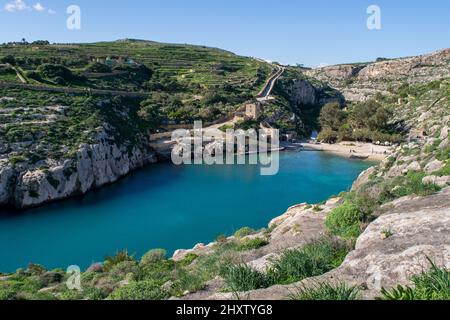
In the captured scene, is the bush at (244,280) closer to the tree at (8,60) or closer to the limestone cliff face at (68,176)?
the limestone cliff face at (68,176)

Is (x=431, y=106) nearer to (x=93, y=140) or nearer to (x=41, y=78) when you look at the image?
(x=93, y=140)

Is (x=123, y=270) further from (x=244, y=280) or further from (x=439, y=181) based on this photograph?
(x=439, y=181)

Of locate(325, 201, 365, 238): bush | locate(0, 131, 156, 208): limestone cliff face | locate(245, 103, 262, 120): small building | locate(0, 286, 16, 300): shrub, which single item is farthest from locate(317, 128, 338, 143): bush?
locate(0, 286, 16, 300): shrub

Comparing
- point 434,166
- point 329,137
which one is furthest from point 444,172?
point 329,137

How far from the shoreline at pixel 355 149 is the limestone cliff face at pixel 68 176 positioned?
35454mm

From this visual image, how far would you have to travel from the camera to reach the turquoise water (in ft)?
101

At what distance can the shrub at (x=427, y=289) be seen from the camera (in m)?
5.90

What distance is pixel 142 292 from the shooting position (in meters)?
11.6

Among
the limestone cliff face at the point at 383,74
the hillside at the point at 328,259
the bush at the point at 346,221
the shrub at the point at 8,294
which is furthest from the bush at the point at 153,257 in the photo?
the limestone cliff face at the point at 383,74

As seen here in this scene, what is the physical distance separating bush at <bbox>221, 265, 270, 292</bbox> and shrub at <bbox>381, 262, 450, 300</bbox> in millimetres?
3470

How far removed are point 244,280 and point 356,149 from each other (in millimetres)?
62740

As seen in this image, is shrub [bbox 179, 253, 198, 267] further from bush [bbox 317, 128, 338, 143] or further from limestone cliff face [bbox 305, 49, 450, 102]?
limestone cliff face [bbox 305, 49, 450, 102]
